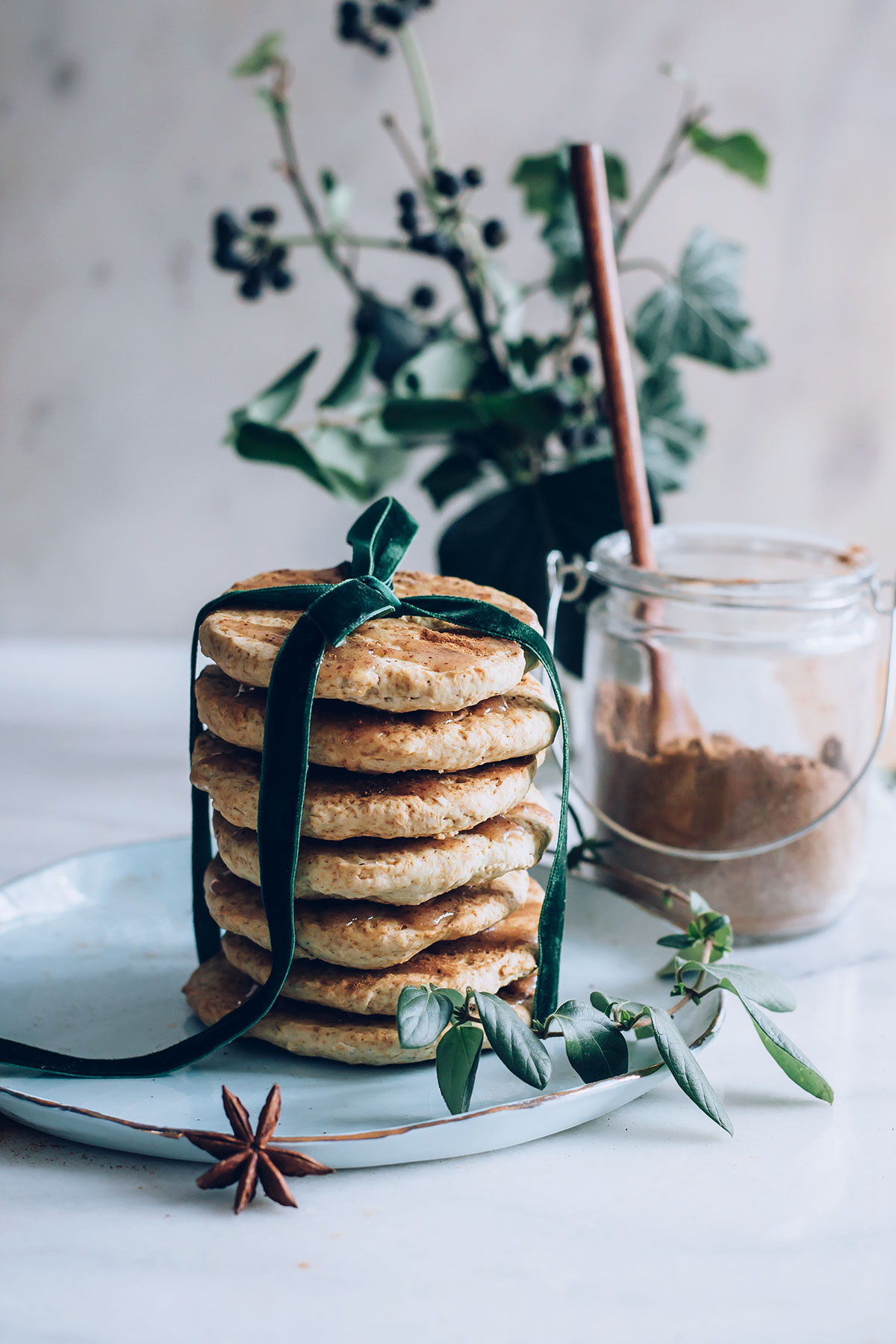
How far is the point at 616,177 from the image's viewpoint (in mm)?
1208

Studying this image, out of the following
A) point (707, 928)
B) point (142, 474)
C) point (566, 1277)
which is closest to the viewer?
point (566, 1277)

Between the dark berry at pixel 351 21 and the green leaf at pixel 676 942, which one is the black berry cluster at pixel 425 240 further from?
the green leaf at pixel 676 942

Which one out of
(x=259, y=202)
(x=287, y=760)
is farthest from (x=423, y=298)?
(x=287, y=760)

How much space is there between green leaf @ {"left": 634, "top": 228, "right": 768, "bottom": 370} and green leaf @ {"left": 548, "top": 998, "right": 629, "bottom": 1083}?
76 cm

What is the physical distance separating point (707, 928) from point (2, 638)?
1.29 meters

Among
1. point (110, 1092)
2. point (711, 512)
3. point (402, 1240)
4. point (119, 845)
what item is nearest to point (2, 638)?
point (119, 845)

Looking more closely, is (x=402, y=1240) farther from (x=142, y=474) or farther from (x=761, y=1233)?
(x=142, y=474)

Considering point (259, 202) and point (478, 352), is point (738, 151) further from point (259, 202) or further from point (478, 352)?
point (259, 202)

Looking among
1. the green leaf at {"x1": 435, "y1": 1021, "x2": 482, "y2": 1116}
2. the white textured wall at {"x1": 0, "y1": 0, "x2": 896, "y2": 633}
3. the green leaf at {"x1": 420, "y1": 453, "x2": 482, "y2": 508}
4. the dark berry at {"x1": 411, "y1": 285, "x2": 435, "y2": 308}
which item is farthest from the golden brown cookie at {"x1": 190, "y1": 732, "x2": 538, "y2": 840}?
the white textured wall at {"x1": 0, "y1": 0, "x2": 896, "y2": 633}

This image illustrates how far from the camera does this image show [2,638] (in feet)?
5.69

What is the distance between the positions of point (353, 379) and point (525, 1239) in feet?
2.70

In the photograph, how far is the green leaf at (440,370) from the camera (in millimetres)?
1140

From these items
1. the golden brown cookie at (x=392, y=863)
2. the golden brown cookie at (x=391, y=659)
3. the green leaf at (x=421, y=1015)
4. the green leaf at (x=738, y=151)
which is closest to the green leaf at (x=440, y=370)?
the green leaf at (x=738, y=151)

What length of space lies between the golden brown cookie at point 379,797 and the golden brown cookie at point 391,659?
0.05m
